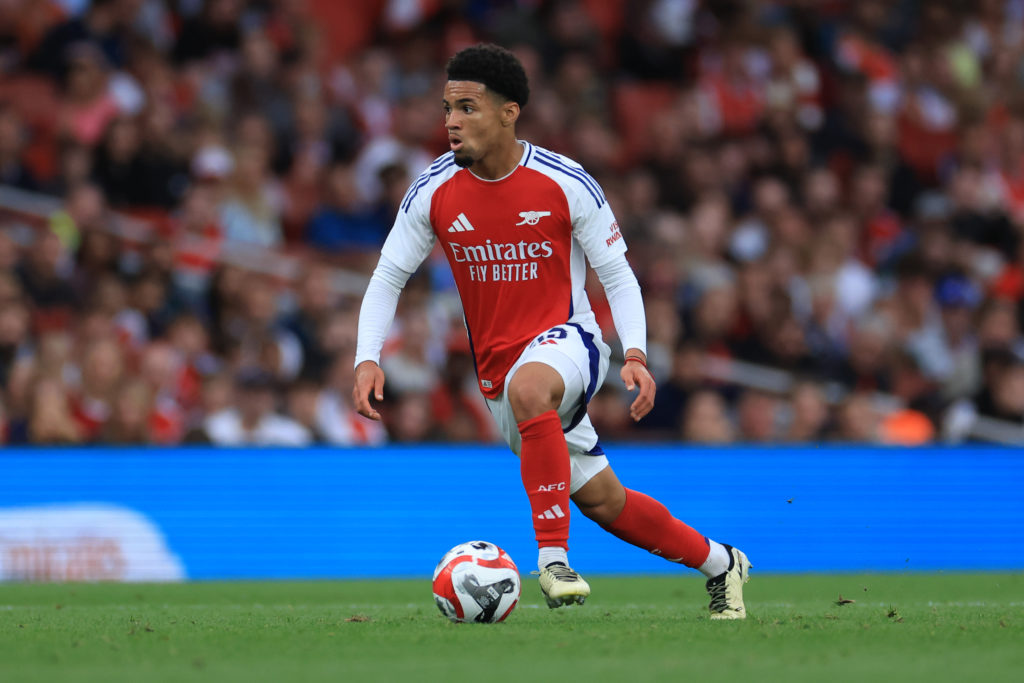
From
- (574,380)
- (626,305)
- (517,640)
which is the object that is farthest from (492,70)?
(517,640)

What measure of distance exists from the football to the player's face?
152 cm

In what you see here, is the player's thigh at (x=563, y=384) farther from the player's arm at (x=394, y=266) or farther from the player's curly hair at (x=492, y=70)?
the player's curly hair at (x=492, y=70)

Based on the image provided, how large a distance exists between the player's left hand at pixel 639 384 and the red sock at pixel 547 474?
297 millimetres

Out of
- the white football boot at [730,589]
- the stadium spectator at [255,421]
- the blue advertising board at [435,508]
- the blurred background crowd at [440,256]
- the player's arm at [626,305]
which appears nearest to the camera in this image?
the player's arm at [626,305]

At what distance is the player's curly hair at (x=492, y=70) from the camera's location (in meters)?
5.71

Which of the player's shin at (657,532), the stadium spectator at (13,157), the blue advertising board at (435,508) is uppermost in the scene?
the stadium spectator at (13,157)

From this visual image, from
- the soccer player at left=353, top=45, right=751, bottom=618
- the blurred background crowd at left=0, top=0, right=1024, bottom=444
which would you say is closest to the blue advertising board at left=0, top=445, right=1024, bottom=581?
the blurred background crowd at left=0, top=0, right=1024, bottom=444

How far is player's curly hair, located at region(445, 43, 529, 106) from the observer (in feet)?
18.7

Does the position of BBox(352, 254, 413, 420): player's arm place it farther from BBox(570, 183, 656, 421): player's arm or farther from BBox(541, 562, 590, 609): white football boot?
BBox(541, 562, 590, 609): white football boot

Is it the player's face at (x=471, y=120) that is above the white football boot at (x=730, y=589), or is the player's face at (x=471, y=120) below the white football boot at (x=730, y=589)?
above

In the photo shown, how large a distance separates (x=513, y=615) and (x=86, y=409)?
477cm

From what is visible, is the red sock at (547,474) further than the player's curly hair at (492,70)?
No

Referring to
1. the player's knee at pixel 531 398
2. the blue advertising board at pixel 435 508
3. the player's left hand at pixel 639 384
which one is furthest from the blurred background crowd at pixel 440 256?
the player's left hand at pixel 639 384

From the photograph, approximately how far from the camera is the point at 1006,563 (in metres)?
9.96
